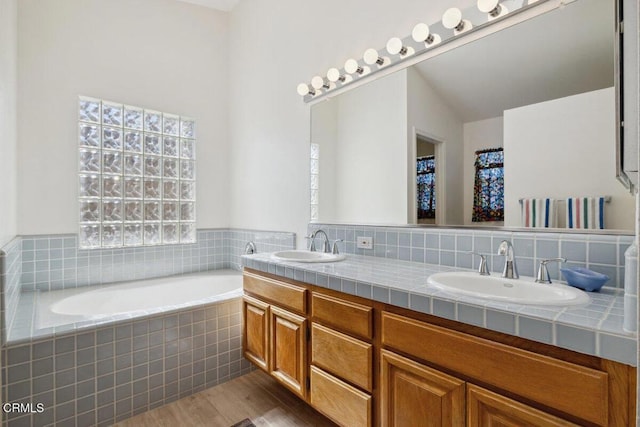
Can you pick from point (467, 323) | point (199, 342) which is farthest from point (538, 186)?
point (199, 342)

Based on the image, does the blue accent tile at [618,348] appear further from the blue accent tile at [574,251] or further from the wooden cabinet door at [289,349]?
the wooden cabinet door at [289,349]

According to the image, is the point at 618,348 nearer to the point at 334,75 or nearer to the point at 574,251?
the point at 574,251

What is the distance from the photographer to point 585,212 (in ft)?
4.00

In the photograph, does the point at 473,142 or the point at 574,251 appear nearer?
the point at 574,251

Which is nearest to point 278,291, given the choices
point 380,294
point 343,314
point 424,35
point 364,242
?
point 343,314

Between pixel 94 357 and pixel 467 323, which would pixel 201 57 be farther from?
pixel 467 323

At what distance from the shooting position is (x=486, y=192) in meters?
1.51

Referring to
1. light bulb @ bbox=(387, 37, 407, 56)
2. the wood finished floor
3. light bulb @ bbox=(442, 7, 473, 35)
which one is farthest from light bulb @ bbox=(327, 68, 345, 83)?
the wood finished floor

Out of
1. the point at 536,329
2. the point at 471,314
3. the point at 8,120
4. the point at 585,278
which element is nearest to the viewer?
the point at 536,329

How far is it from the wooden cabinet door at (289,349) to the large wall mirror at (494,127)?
0.79 m

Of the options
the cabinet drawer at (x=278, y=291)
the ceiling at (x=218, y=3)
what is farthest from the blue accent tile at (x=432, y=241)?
the ceiling at (x=218, y=3)

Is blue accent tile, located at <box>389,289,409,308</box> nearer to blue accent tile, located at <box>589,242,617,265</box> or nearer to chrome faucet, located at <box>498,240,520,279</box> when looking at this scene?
chrome faucet, located at <box>498,240,520,279</box>

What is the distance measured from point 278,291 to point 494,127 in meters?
1.39

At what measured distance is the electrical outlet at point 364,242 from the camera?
6.45 feet
